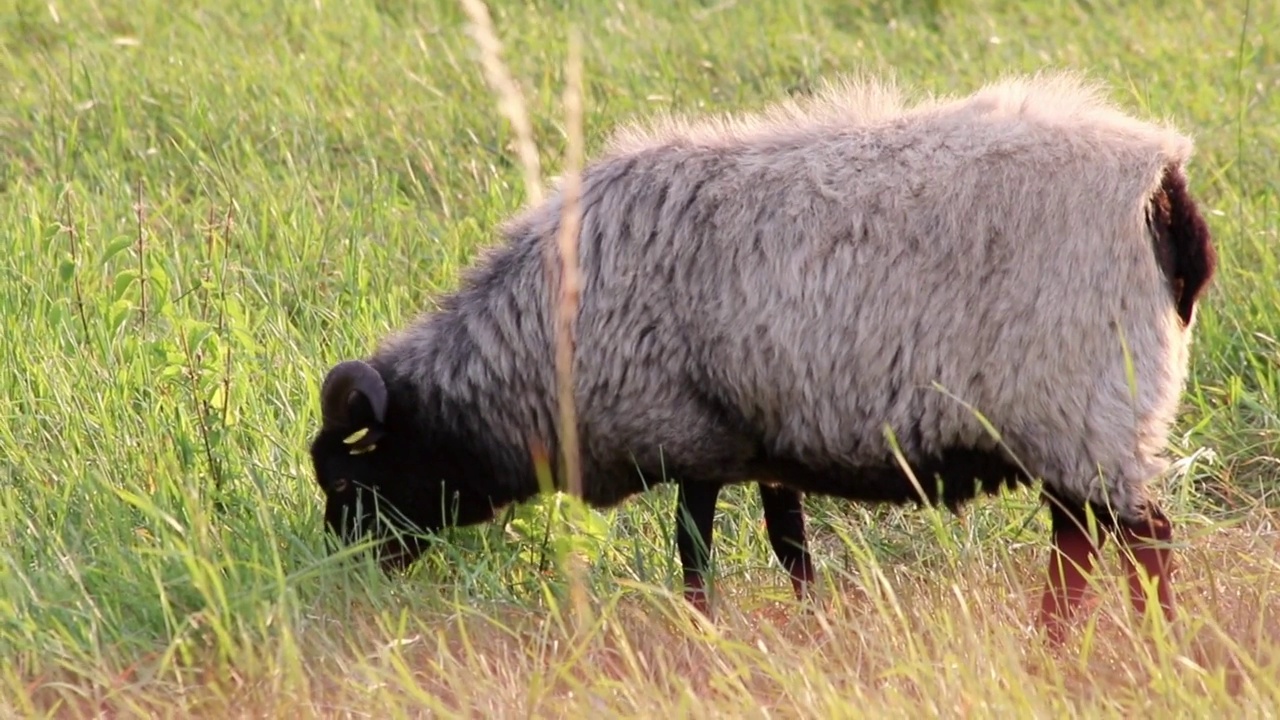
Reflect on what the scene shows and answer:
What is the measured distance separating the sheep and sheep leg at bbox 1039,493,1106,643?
1cm

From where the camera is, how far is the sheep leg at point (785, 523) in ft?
15.8

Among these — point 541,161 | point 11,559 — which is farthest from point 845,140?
point 541,161

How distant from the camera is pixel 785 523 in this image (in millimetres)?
4871

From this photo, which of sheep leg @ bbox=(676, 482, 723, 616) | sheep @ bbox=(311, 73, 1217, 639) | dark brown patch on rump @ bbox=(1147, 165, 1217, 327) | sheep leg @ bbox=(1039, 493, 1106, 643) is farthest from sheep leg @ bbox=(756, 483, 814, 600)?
dark brown patch on rump @ bbox=(1147, 165, 1217, 327)

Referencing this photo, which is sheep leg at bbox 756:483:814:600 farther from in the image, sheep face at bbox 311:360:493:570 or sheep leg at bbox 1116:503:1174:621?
sheep leg at bbox 1116:503:1174:621

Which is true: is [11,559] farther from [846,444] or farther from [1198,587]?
[1198,587]

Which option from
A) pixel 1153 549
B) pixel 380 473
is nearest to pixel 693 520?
pixel 380 473

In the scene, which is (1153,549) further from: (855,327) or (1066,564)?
(855,327)

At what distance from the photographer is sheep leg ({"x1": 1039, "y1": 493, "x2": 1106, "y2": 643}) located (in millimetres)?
4242

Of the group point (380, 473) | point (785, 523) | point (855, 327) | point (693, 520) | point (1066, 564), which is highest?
point (855, 327)

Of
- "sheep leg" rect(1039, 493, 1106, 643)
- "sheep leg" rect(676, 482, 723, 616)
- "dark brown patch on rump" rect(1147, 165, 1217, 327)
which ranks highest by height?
"dark brown patch on rump" rect(1147, 165, 1217, 327)

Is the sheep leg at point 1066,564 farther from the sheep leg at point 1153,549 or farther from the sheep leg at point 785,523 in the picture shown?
the sheep leg at point 785,523

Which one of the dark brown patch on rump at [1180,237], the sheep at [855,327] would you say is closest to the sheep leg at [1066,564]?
the sheep at [855,327]

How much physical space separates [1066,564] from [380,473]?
1.83 m
